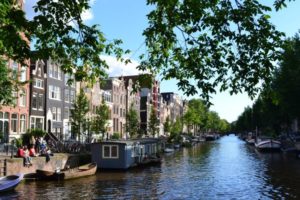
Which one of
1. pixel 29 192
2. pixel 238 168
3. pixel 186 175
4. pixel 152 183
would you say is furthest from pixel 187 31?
pixel 238 168

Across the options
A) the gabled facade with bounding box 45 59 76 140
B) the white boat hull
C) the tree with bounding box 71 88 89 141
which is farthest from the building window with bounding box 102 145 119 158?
the white boat hull

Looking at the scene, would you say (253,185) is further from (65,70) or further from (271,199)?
(65,70)

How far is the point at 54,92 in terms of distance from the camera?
66.7 meters

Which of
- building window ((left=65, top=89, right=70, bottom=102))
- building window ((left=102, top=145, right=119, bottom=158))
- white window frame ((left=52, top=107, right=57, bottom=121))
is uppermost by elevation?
building window ((left=65, top=89, right=70, bottom=102))

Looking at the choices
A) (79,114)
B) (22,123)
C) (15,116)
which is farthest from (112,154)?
(79,114)

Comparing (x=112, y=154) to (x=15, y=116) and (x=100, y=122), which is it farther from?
(x=100, y=122)

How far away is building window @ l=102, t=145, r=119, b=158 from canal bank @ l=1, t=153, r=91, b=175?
106 inches

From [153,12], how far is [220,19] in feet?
7.39

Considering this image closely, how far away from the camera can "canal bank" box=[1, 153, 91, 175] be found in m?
36.0

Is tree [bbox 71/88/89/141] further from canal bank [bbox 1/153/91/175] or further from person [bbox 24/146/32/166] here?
person [bbox 24/146/32/166]

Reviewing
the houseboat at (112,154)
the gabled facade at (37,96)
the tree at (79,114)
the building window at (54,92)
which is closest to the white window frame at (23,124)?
the gabled facade at (37,96)

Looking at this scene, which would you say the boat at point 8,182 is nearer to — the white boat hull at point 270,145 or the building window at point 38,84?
the building window at point 38,84

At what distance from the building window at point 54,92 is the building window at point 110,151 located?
2144 cm

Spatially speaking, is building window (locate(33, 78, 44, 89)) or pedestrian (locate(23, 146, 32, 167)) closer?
pedestrian (locate(23, 146, 32, 167))
